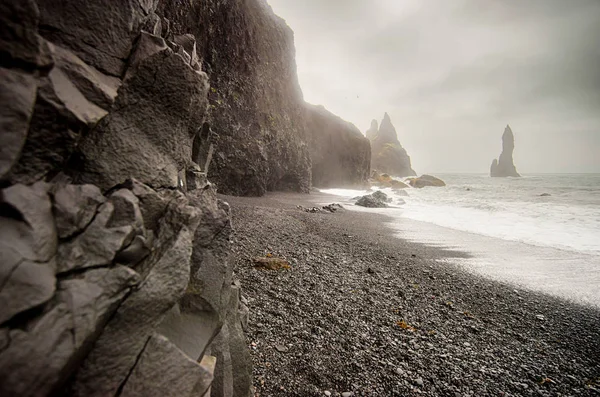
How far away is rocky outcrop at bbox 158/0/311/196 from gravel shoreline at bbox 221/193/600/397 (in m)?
12.7

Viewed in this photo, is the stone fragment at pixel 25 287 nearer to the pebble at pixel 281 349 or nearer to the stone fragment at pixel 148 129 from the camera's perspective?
the stone fragment at pixel 148 129

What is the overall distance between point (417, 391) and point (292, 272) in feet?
13.8

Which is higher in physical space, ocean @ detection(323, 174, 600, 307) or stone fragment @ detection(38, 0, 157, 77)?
stone fragment @ detection(38, 0, 157, 77)

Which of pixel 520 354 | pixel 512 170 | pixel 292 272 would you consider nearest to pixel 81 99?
pixel 292 272

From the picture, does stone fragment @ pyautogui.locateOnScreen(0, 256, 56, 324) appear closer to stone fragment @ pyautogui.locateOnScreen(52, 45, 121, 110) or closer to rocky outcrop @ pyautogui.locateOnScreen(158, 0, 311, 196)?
stone fragment @ pyautogui.locateOnScreen(52, 45, 121, 110)

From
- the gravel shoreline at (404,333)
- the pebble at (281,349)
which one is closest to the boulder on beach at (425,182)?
the gravel shoreline at (404,333)

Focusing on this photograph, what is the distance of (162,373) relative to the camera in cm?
234

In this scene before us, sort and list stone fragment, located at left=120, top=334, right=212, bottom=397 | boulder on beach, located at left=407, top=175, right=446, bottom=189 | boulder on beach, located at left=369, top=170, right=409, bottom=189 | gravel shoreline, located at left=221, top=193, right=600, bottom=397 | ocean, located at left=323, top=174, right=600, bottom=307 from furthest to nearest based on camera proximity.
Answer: boulder on beach, located at left=407, top=175, right=446, bottom=189 → boulder on beach, located at left=369, top=170, right=409, bottom=189 → ocean, located at left=323, top=174, right=600, bottom=307 → gravel shoreline, located at left=221, top=193, right=600, bottom=397 → stone fragment, located at left=120, top=334, right=212, bottom=397

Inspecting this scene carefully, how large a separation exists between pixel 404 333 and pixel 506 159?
209614mm

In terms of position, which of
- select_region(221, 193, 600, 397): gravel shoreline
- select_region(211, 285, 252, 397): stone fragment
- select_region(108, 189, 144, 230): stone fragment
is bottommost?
select_region(221, 193, 600, 397): gravel shoreline

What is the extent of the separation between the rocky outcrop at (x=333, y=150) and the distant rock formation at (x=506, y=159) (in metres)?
161

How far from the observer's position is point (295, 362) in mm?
4535

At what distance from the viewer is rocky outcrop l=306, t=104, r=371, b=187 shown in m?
48.5

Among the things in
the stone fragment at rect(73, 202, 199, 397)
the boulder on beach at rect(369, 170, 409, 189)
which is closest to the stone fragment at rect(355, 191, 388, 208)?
the stone fragment at rect(73, 202, 199, 397)
